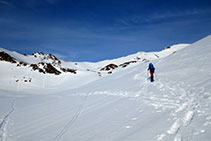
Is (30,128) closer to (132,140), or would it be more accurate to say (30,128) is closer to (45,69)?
(132,140)

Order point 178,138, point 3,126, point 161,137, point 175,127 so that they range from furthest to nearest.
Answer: point 3,126 < point 175,127 < point 161,137 < point 178,138

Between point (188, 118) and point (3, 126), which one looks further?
point (3, 126)

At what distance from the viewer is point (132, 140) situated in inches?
160

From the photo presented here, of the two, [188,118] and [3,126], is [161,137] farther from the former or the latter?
[3,126]

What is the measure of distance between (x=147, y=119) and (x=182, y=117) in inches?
48.0

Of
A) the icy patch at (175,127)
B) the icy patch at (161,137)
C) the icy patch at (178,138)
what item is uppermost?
the icy patch at (175,127)

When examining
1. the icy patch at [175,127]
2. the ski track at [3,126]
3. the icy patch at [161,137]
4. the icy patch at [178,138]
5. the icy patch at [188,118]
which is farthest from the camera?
the ski track at [3,126]

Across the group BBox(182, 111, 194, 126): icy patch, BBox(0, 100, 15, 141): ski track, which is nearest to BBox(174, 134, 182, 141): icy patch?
BBox(182, 111, 194, 126): icy patch

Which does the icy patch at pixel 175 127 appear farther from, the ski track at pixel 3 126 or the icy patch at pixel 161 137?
the ski track at pixel 3 126

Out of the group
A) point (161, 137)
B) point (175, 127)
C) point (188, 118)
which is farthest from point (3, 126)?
point (188, 118)

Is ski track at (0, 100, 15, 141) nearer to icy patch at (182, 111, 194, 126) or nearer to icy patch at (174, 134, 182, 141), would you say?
icy patch at (174, 134, 182, 141)

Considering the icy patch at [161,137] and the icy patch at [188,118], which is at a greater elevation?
the icy patch at [188,118]

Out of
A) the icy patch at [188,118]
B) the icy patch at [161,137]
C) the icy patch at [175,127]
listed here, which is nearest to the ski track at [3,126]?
the icy patch at [161,137]

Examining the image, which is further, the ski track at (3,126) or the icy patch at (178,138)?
the ski track at (3,126)
